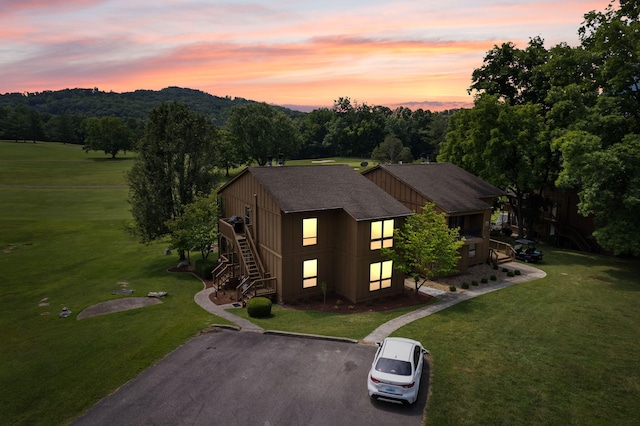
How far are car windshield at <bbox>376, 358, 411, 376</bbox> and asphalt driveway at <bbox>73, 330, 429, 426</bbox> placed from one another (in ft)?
4.05

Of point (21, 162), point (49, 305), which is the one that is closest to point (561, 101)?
point (49, 305)

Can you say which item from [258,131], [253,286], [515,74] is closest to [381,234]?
[253,286]

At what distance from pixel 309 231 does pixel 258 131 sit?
77.6 m

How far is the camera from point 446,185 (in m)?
Answer: 36.3

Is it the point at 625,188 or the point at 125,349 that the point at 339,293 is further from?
the point at 625,188

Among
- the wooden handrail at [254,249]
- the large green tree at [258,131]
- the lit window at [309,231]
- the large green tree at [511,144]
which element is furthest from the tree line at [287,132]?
the lit window at [309,231]

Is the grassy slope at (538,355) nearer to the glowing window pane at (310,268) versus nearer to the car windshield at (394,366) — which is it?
the car windshield at (394,366)

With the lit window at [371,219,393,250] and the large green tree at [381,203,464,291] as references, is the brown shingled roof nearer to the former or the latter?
the lit window at [371,219,393,250]

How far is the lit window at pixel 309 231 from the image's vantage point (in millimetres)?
26969

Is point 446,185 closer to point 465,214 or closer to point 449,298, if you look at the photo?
point 465,214

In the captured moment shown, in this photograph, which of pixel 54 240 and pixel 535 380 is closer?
pixel 535 380

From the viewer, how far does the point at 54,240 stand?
44.9 metres

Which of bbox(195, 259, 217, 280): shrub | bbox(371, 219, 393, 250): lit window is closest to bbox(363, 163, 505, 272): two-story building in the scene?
bbox(371, 219, 393, 250): lit window

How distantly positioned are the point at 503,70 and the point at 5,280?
179 feet
